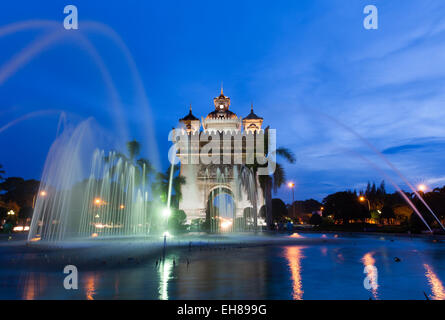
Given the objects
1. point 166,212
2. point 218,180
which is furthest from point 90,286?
point 218,180

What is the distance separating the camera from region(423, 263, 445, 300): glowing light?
5.11 m

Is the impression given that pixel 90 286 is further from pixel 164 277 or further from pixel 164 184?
pixel 164 184

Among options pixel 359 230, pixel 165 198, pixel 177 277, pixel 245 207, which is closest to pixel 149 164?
pixel 165 198

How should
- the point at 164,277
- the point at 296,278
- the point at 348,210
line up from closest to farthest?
the point at 296,278 < the point at 164,277 < the point at 348,210

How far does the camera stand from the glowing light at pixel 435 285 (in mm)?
5110

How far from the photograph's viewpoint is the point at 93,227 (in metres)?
27.2

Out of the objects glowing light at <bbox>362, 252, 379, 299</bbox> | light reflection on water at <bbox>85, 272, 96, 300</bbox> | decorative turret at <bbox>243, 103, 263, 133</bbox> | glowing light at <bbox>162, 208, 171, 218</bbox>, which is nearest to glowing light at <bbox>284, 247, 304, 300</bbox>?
glowing light at <bbox>362, 252, 379, 299</bbox>

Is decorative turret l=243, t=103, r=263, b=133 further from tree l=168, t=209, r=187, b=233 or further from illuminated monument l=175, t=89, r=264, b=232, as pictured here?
tree l=168, t=209, r=187, b=233

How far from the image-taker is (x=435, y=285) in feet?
19.4

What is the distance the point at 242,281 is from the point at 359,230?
94.4 feet

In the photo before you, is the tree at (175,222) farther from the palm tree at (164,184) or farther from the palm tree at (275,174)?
the palm tree at (275,174)

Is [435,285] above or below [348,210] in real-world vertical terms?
below
